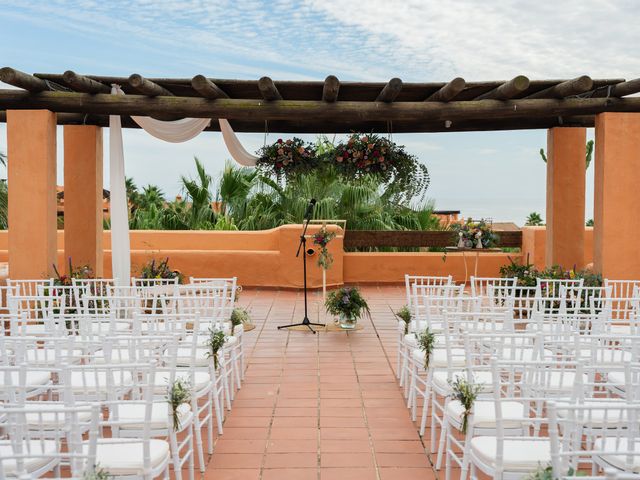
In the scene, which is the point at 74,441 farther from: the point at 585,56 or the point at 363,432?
the point at 585,56

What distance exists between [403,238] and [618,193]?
5055 millimetres

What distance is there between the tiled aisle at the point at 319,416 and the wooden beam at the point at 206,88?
2.72m

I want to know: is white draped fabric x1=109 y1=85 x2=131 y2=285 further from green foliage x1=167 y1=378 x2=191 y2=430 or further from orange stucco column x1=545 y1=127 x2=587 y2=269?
orange stucco column x1=545 y1=127 x2=587 y2=269

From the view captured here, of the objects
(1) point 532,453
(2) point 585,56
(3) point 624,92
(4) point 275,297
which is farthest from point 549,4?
(1) point 532,453

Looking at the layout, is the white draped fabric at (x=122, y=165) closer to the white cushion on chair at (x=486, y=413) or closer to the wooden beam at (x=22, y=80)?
the wooden beam at (x=22, y=80)

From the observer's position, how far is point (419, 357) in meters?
4.70

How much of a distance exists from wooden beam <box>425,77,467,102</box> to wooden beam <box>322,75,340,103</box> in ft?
3.66

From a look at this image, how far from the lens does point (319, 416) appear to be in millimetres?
4742

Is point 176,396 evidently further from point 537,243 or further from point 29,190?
point 537,243

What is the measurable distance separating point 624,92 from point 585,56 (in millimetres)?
7574

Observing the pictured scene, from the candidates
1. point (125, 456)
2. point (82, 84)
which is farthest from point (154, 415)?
point (82, 84)

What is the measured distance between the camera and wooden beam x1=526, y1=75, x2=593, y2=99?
6805 millimetres

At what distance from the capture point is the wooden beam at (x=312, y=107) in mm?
7504

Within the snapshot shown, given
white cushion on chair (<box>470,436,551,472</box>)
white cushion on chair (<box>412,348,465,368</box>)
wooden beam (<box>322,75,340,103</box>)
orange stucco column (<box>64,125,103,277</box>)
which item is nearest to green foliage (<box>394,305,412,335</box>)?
white cushion on chair (<box>412,348,465,368</box>)
